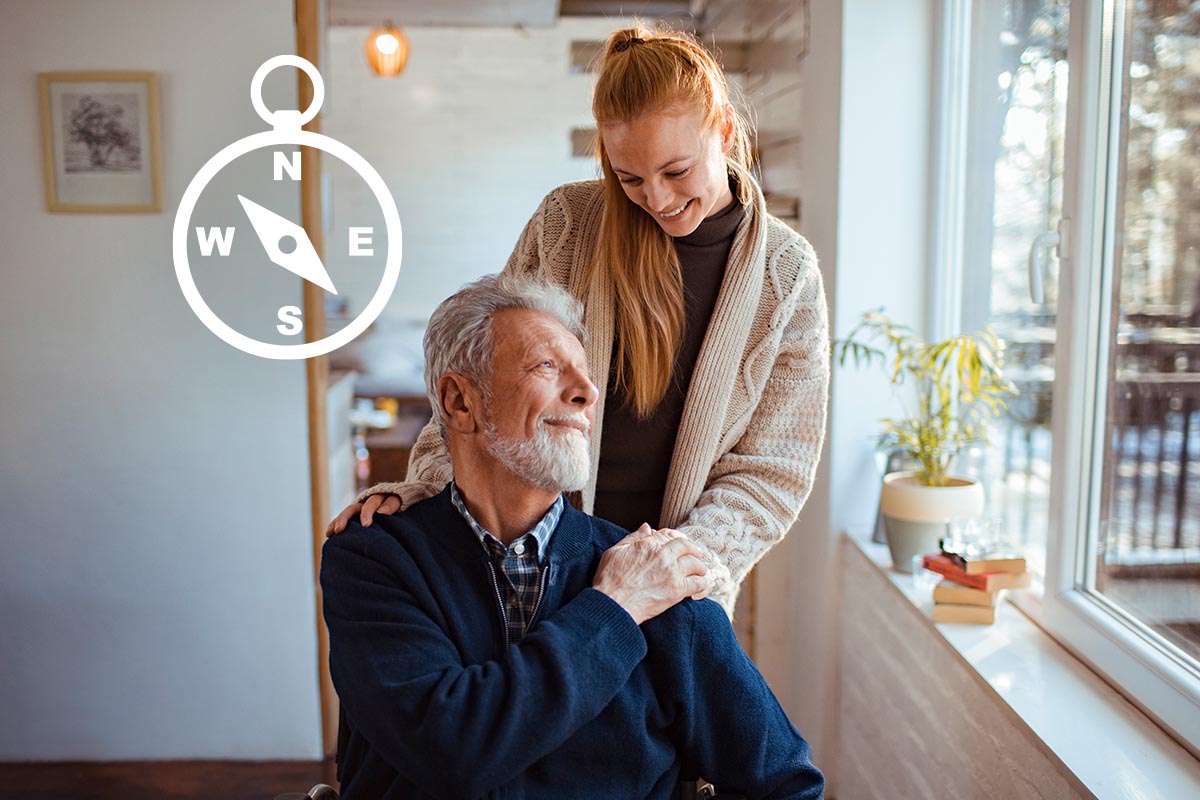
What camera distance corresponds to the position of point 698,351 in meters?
1.64

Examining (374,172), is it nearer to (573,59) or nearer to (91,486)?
(573,59)

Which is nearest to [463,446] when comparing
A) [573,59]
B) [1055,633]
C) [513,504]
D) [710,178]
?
[513,504]

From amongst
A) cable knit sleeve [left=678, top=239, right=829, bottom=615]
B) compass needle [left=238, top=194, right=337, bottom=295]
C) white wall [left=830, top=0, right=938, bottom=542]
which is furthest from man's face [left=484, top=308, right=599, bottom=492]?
compass needle [left=238, top=194, right=337, bottom=295]

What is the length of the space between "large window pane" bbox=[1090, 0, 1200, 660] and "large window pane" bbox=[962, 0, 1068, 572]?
27 centimetres

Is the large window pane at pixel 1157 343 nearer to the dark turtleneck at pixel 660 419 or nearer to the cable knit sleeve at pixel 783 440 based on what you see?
the cable knit sleeve at pixel 783 440

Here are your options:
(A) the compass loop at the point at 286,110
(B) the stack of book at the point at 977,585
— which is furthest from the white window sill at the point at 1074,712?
(A) the compass loop at the point at 286,110

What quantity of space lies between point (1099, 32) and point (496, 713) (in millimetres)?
1549

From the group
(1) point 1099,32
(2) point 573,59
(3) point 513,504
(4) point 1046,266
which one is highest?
(2) point 573,59

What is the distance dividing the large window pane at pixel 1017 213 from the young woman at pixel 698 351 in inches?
27.7

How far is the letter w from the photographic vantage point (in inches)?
116

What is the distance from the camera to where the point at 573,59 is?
589 cm

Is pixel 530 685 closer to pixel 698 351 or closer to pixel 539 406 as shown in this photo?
pixel 539 406

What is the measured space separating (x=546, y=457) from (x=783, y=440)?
48cm

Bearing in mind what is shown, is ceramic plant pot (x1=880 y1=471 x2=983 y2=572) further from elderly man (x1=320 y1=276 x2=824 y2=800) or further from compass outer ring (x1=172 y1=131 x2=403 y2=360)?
compass outer ring (x1=172 y1=131 x2=403 y2=360)
